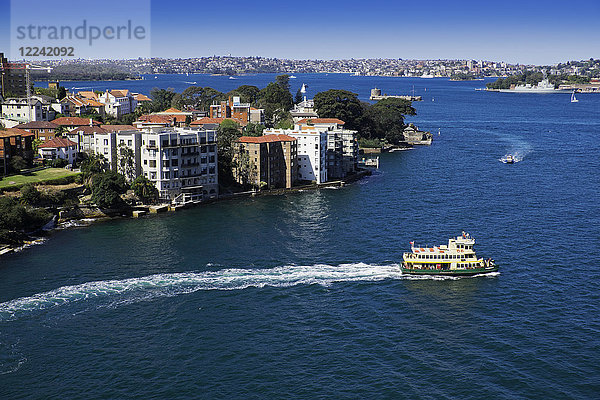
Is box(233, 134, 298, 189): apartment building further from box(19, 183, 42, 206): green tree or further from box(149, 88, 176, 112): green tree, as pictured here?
box(149, 88, 176, 112): green tree

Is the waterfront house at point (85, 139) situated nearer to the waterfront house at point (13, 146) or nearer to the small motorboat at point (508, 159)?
the waterfront house at point (13, 146)

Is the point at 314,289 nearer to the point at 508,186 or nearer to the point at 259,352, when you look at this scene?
the point at 259,352

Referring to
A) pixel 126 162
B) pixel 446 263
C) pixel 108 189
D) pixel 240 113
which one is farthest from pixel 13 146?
pixel 446 263

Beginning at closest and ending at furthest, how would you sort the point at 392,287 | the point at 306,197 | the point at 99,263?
1. the point at 392,287
2. the point at 99,263
3. the point at 306,197

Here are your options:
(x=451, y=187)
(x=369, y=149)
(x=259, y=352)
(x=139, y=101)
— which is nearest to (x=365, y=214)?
(x=451, y=187)

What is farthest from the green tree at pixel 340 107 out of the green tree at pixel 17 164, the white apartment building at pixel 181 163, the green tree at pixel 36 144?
the green tree at pixel 17 164

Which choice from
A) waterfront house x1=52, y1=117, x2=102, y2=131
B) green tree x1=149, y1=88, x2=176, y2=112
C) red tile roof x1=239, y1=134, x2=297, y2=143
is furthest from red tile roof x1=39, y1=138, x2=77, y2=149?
green tree x1=149, y1=88, x2=176, y2=112

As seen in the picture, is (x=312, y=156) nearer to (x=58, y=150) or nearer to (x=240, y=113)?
(x=58, y=150)
